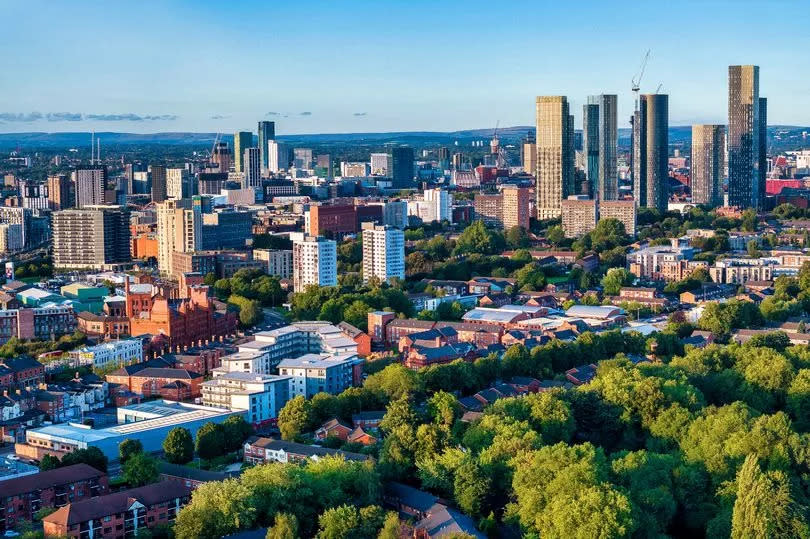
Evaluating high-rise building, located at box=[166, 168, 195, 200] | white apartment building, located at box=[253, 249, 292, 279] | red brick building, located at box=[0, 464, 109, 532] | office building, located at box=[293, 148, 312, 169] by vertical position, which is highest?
office building, located at box=[293, 148, 312, 169]

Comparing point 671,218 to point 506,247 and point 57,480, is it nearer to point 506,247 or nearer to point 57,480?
point 506,247

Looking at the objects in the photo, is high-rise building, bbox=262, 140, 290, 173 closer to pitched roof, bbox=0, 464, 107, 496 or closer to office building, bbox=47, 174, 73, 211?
office building, bbox=47, 174, 73, 211

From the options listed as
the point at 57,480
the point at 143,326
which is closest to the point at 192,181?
the point at 143,326

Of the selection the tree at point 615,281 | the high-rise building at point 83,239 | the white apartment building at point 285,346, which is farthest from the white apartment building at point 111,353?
the high-rise building at point 83,239

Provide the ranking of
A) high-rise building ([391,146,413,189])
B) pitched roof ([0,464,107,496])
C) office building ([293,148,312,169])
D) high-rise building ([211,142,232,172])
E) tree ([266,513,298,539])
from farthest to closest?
1. office building ([293,148,312,169])
2. high-rise building ([211,142,232,172])
3. high-rise building ([391,146,413,189])
4. pitched roof ([0,464,107,496])
5. tree ([266,513,298,539])

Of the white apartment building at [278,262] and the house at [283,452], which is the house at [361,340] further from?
the white apartment building at [278,262]

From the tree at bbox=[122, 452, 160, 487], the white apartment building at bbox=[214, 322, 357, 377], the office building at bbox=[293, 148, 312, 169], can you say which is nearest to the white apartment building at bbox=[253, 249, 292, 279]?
the white apartment building at bbox=[214, 322, 357, 377]
